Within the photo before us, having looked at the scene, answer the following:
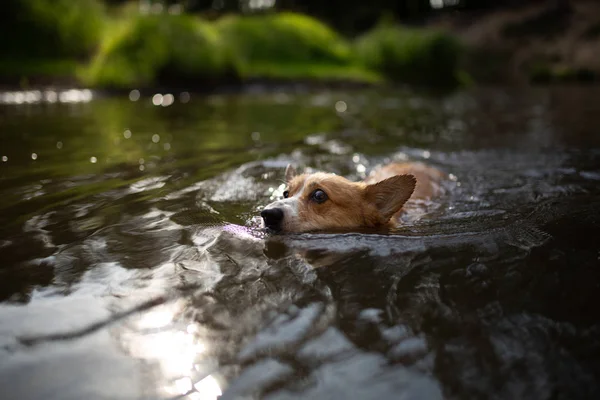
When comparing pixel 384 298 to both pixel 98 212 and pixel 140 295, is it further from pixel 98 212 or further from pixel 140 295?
pixel 98 212

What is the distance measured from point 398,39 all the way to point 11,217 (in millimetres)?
21292

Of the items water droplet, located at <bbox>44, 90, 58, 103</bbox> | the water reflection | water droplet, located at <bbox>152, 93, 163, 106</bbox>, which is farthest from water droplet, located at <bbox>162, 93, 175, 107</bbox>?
water droplet, located at <bbox>44, 90, 58, 103</bbox>

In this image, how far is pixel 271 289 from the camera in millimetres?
2715

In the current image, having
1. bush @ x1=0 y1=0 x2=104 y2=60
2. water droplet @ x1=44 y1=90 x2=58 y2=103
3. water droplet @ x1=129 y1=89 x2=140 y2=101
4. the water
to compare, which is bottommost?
the water

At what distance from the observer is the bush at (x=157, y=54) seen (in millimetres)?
15016

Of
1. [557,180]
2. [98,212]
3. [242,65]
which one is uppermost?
[242,65]

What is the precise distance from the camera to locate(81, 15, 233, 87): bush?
591 inches

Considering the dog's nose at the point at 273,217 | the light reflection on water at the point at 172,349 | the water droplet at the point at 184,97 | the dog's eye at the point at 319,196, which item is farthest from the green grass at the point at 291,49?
the light reflection on water at the point at 172,349

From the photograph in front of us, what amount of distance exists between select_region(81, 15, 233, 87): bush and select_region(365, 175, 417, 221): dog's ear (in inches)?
480

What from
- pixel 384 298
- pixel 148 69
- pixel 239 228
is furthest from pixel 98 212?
pixel 148 69

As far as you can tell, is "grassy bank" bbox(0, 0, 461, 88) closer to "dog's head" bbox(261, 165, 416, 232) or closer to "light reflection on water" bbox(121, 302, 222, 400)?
"dog's head" bbox(261, 165, 416, 232)

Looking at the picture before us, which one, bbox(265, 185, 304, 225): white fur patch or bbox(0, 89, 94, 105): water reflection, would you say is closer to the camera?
bbox(265, 185, 304, 225): white fur patch

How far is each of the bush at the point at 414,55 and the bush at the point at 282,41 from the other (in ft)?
4.03

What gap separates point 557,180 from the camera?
18.0 feet
